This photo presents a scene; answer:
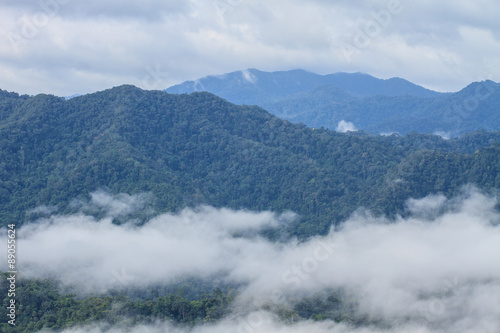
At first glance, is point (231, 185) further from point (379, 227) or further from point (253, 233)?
point (379, 227)

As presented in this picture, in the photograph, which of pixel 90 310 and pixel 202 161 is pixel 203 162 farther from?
pixel 90 310

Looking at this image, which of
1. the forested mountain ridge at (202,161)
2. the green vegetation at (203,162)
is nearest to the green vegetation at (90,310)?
the green vegetation at (203,162)

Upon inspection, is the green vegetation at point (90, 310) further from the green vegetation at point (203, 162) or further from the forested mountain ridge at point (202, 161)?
the forested mountain ridge at point (202, 161)

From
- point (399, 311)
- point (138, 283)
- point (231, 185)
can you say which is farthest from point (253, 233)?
point (399, 311)

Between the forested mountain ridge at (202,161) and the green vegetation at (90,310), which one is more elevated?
the forested mountain ridge at (202,161)

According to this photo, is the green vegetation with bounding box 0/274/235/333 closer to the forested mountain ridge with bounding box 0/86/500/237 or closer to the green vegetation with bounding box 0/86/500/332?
the green vegetation with bounding box 0/86/500/332

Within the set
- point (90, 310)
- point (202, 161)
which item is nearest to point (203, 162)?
point (202, 161)

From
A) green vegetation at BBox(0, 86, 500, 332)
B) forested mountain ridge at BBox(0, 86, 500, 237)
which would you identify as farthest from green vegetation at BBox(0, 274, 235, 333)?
forested mountain ridge at BBox(0, 86, 500, 237)

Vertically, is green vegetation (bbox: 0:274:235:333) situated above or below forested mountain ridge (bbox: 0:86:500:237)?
Result: below

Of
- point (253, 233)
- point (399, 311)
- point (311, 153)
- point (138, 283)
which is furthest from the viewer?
point (311, 153)
